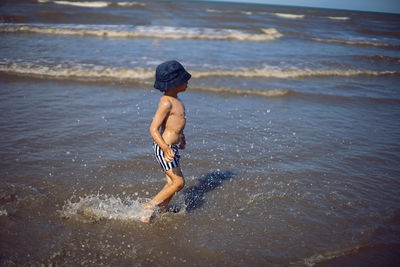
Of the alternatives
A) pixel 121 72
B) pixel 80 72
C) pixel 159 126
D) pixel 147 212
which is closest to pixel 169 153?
pixel 159 126

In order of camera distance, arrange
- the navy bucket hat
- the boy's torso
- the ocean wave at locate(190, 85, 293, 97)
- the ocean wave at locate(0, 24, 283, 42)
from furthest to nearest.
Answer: the ocean wave at locate(0, 24, 283, 42)
the ocean wave at locate(190, 85, 293, 97)
the boy's torso
the navy bucket hat

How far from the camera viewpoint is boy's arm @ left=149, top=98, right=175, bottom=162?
2.71 m

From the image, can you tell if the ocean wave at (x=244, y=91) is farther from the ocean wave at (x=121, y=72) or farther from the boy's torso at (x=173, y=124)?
the boy's torso at (x=173, y=124)

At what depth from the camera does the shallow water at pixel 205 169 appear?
2.68 metres

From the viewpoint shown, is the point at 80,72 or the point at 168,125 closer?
the point at 168,125

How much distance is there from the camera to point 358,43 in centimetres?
1725

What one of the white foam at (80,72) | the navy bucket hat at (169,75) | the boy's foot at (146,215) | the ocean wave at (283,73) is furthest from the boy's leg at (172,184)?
the ocean wave at (283,73)

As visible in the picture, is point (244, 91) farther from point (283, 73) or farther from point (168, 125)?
point (168, 125)

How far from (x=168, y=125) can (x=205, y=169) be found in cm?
142

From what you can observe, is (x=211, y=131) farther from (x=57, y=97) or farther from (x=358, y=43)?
(x=358, y=43)

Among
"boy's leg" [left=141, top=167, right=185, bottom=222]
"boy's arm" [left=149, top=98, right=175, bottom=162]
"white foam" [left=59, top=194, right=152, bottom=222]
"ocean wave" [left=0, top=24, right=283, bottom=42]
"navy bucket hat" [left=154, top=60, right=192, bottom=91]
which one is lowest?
"white foam" [left=59, top=194, right=152, bottom=222]

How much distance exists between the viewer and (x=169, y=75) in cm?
268

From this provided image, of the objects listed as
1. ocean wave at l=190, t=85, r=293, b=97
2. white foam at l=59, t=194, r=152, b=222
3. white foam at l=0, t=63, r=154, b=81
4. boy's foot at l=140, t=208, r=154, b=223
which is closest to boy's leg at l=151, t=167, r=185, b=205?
boy's foot at l=140, t=208, r=154, b=223

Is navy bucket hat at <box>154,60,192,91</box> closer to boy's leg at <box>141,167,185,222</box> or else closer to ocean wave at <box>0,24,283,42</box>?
boy's leg at <box>141,167,185,222</box>
